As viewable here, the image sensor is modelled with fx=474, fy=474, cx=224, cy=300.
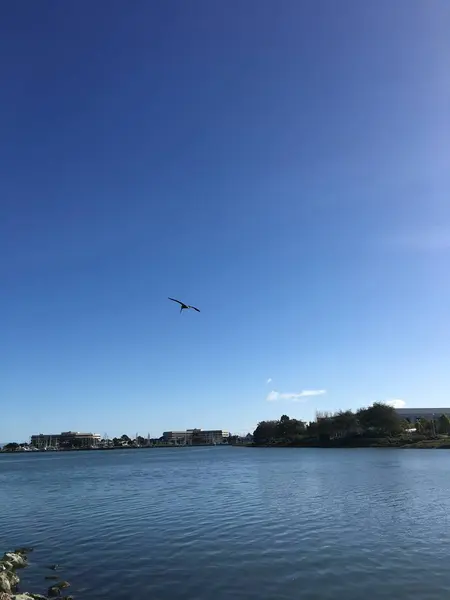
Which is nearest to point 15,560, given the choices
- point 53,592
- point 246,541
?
point 53,592

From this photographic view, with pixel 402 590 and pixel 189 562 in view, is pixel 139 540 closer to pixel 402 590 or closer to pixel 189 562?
pixel 189 562

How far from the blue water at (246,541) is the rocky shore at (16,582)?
1.97 feet

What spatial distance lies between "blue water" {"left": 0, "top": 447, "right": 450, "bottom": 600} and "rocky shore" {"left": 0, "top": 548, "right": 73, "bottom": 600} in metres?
0.60

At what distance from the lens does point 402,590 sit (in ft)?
71.3

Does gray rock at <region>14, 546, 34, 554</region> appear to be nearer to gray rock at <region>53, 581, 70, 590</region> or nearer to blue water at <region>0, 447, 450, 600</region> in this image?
blue water at <region>0, 447, 450, 600</region>

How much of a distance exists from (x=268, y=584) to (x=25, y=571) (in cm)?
1514

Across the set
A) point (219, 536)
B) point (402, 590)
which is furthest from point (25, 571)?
point (402, 590)

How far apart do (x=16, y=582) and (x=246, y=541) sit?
14459 mm

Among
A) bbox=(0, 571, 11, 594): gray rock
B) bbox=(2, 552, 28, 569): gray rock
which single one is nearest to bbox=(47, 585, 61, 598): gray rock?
bbox=(0, 571, 11, 594): gray rock

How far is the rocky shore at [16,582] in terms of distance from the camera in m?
22.2

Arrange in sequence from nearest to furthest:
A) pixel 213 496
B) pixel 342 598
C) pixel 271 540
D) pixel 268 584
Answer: pixel 342 598, pixel 268 584, pixel 271 540, pixel 213 496

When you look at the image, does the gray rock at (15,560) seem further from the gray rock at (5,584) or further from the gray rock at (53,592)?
the gray rock at (53,592)

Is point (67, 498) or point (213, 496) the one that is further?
point (67, 498)

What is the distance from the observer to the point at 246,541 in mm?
32438
